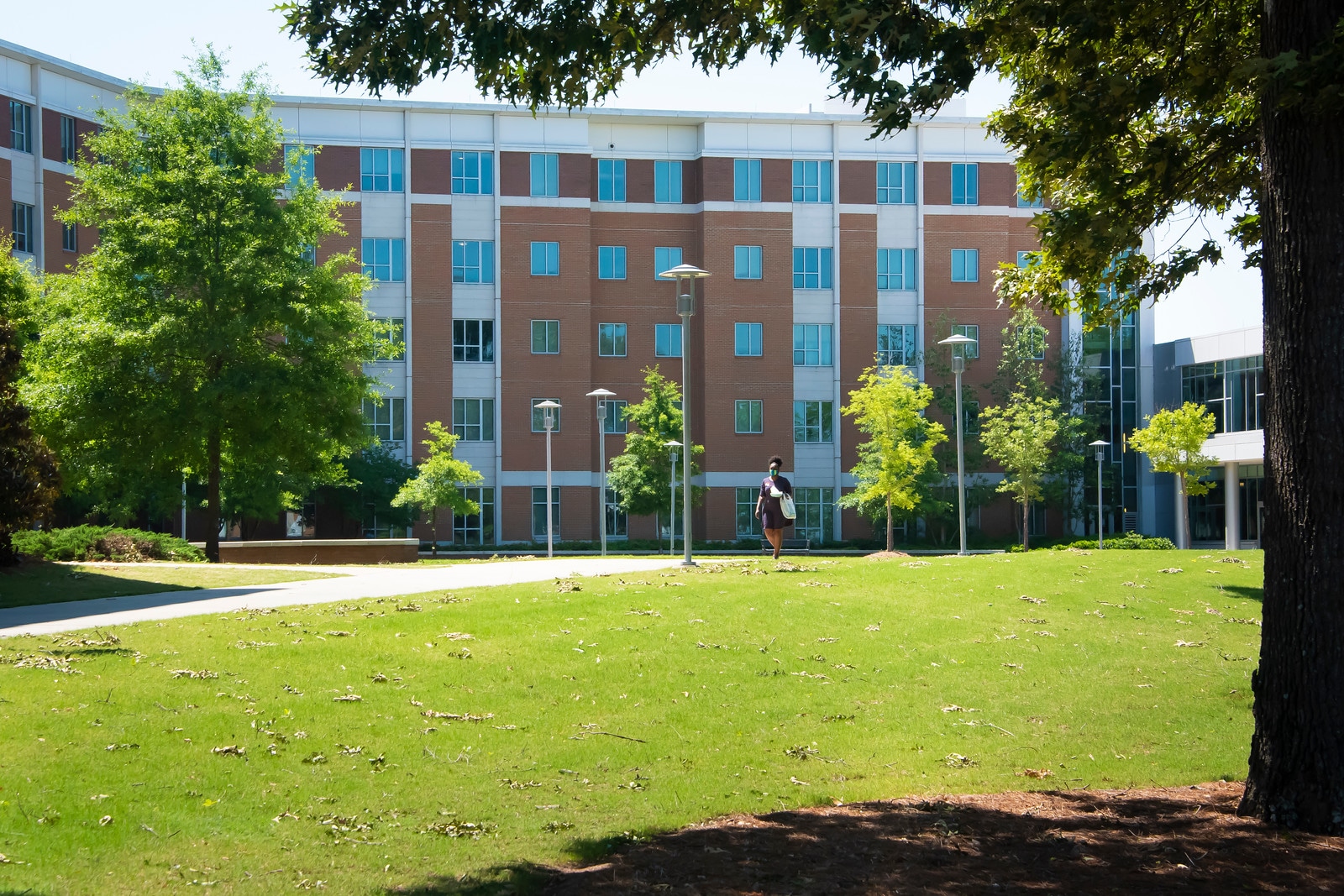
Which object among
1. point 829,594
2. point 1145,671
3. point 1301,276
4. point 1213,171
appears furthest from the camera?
point 829,594

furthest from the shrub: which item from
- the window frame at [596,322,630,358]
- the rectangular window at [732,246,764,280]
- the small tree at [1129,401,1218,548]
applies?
the small tree at [1129,401,1218,548]

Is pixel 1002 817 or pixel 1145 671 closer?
pixel 1002 817

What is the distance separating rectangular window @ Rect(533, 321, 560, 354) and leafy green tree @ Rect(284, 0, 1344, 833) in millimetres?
45595

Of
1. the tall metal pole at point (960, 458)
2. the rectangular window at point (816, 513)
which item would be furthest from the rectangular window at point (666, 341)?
the tall metal pole at point (960, 458)

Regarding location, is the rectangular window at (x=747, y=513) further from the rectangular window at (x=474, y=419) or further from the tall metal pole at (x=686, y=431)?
the tall metal pole at (x=686, y=431)

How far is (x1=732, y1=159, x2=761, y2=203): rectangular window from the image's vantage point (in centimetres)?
5647

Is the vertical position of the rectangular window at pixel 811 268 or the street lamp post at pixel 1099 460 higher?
the rectangular window at pixel 811 268

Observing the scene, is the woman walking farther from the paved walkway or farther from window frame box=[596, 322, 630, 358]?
window frame box=[596, 322, 630, 358]

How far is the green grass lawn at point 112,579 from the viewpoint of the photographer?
54.6 ft

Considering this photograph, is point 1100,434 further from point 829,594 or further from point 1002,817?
point 1002,817

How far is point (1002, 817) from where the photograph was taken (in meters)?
7.74

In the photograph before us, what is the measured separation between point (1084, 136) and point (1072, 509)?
5041cm

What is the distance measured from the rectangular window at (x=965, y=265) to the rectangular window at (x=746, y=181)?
9.98 m

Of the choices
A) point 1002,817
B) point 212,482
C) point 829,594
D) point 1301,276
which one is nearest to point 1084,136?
point 1301,276
